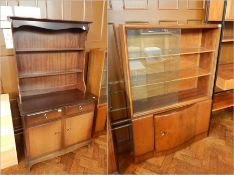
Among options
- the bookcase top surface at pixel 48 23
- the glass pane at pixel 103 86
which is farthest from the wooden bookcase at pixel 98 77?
the bookcase top surface at pixel 48 23

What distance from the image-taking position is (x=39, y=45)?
3.93 ft

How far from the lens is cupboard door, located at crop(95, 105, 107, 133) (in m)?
1.35

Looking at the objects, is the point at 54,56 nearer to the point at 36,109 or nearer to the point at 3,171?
the point at 36,109

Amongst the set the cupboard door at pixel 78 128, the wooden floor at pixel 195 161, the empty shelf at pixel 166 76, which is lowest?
the wooden floor at pixel 195 161

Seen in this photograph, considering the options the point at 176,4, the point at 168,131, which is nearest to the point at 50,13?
the point at 176,4

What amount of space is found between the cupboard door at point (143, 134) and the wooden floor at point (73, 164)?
0.34m

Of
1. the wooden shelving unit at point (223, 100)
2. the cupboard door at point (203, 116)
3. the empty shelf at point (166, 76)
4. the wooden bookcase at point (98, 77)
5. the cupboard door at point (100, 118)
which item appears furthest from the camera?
the wooden shelving unit at point (223, 100)

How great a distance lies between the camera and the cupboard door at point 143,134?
1.67 metres

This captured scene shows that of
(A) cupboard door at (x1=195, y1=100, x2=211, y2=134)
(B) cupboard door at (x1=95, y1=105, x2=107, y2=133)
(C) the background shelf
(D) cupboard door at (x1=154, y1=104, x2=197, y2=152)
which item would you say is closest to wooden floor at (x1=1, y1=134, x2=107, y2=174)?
(B) cupboard door at (x1=95, y1=105, x2=107, y2=133)

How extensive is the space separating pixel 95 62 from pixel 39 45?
0.34 m

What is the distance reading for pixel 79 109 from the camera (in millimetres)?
1357

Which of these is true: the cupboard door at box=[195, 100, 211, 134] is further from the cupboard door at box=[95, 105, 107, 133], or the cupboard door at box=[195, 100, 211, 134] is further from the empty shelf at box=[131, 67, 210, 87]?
the cupboard door at box=[95, 105, 107, 133]

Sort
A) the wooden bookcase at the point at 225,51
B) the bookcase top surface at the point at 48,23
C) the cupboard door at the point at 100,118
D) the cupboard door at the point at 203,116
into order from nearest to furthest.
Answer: the bookcase top surface at the point at 48,23
the cupboard door at the point at 100,118
the wooden bookcase at the point at 225,51
the cupboard door at the point at 203,116

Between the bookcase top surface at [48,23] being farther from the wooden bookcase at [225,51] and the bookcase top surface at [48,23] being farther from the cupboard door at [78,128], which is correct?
the wooden bookcase at [225,51]
